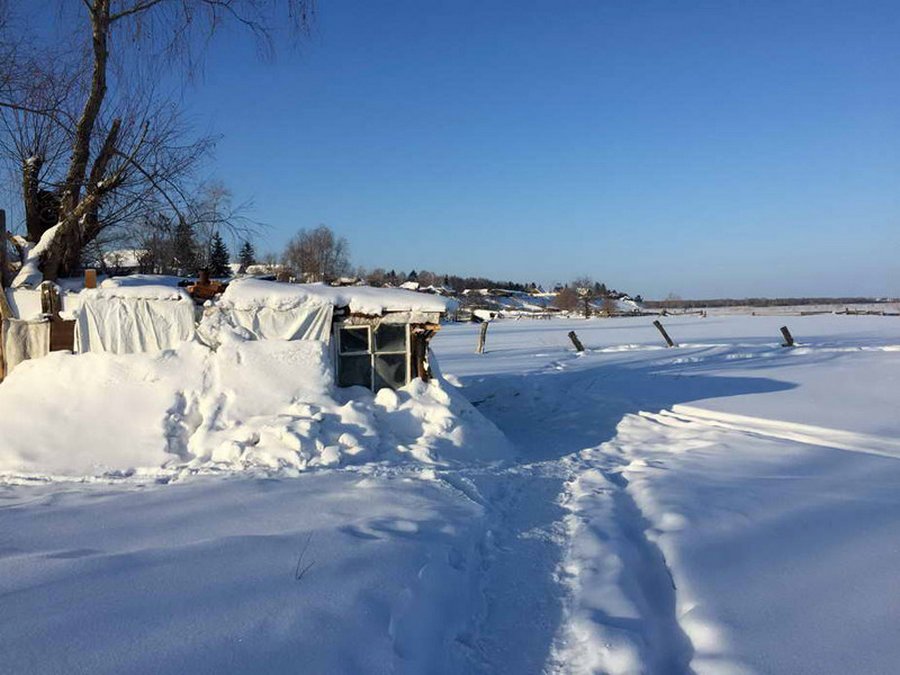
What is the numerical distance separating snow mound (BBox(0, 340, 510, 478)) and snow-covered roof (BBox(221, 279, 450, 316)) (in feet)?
2.32

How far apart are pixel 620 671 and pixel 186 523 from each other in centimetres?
370

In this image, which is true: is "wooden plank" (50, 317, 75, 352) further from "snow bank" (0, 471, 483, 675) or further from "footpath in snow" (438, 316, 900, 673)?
"footpath in snow" (438, 316, 900, 673)

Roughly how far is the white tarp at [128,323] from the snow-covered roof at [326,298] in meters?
0.89

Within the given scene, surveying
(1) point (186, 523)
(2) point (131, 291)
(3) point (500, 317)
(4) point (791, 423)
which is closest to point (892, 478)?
(4) point (791, 423)

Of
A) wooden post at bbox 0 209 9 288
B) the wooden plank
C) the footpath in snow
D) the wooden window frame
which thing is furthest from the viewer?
the wooden window frame

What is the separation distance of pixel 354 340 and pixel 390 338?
616 millimetres

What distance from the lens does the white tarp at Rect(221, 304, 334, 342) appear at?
32.3 ft

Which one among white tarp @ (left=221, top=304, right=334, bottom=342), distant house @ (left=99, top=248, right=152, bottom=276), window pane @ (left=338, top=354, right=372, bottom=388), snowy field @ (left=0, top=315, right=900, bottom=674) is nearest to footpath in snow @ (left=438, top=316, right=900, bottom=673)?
snowy field @ (left=0, top=315, right=900, bottom=674)

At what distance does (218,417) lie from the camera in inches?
343

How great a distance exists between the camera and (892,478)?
7.13 meters

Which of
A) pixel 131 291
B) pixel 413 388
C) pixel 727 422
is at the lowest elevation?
pixel 727 422

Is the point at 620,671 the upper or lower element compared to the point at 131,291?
lower

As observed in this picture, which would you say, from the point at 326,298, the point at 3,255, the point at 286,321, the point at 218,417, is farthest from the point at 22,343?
the point at 326,298

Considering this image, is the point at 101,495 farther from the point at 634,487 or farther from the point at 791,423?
the point at 791,423
